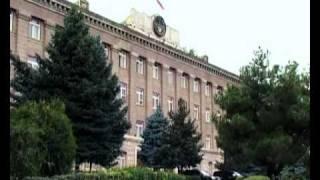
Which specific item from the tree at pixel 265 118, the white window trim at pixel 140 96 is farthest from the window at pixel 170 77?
the tree at pixel 265 118

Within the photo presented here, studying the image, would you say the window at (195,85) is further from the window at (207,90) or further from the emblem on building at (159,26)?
the emblem on building at (159,26)

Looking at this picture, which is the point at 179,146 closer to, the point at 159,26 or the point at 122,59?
the point at 122,59

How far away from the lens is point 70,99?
95.2ft

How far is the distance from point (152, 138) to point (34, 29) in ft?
40.7

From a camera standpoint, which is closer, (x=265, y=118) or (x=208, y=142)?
(x=265, y=118)

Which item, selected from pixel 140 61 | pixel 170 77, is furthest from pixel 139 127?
pixel 170 77

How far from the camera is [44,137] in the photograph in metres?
20.8

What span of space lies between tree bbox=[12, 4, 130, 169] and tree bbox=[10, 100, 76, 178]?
5.92 m

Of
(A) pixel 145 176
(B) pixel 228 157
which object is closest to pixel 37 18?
(B) pixel 228 157

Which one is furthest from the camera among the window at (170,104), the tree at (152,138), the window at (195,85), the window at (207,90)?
the window at (207,90)

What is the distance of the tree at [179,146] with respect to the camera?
41625 millimetres

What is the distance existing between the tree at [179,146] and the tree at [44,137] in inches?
775

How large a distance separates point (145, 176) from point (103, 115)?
20.6 ft

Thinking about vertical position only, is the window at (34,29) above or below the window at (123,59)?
above
